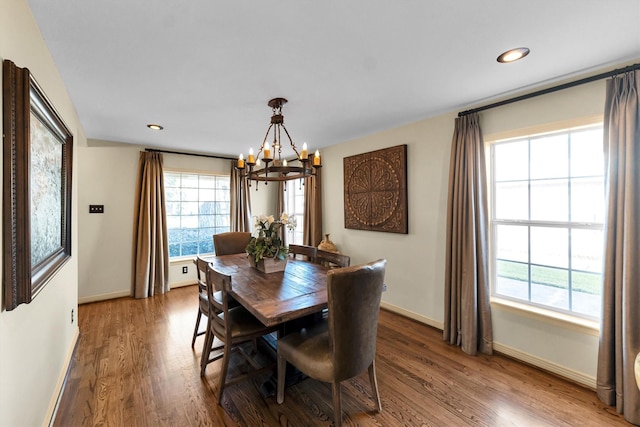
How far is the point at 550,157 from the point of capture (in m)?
2.34

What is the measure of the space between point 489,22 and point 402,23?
47 cm

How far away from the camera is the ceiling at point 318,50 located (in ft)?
4.48

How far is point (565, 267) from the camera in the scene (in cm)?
227

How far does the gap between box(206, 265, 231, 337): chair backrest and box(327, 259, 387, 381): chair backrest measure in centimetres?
76

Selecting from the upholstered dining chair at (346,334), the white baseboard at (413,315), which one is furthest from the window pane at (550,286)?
the upholstered dining chair at (346,334)

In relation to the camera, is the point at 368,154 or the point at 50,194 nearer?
the point at 50,194

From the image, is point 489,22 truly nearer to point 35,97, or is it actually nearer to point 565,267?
point 565,267

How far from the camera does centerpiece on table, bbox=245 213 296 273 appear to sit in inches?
102

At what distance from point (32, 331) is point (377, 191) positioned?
3.32 m

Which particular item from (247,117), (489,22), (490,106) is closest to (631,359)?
(490,106)

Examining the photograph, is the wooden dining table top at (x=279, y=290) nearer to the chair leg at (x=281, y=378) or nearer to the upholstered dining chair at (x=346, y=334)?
the upholstered dining chair at (x=346, y=334)

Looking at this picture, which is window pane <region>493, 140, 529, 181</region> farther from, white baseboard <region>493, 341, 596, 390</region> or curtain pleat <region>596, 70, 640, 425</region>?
white baseboard <region>493, 341, 596, 390</region>

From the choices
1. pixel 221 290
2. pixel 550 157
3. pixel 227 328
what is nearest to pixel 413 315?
pixel 550 157

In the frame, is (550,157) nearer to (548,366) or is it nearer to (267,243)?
(548,366)
